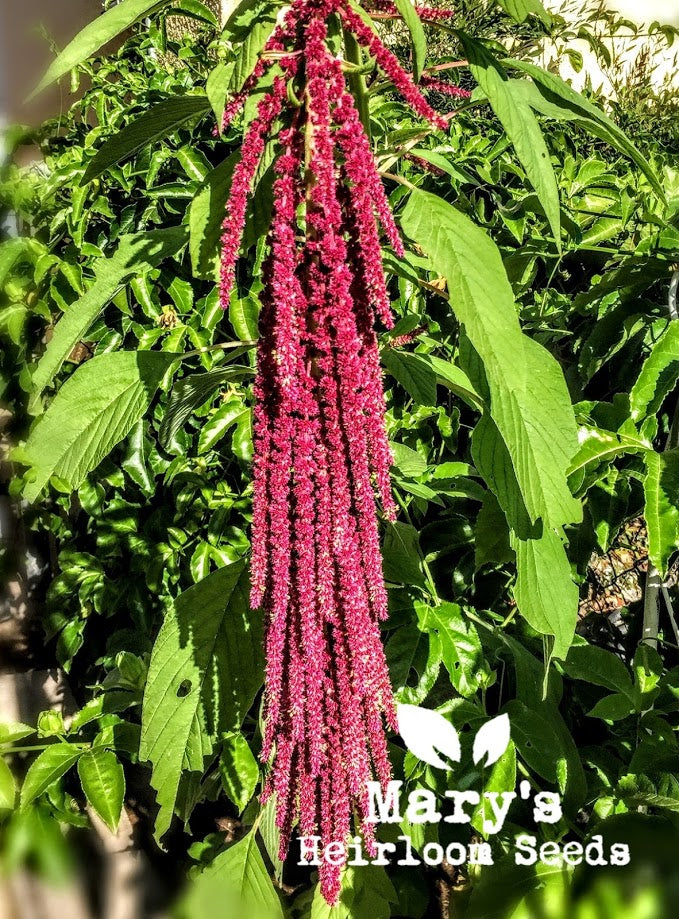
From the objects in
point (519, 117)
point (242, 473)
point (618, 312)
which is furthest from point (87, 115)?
point (519, 117)

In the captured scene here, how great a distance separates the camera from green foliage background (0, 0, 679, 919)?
95 centimetres

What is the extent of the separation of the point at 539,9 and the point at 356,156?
1.04 feet

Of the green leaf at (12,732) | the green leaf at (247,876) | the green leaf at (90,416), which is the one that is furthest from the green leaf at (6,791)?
the green leaf at (90,416)

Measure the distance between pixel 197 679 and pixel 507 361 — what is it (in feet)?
2.29

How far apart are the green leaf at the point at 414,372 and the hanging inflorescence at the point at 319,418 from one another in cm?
31

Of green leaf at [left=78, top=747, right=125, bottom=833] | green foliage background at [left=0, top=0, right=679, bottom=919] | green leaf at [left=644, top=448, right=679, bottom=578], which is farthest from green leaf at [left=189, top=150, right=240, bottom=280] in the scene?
green leaf at [left=78, top=747, right=125, bottom=833]

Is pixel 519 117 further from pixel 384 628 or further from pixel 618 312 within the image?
pixel 384 628

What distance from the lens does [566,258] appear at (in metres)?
2.09

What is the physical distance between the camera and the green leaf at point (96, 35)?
2.73 feet

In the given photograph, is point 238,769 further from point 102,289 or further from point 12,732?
point 102,289

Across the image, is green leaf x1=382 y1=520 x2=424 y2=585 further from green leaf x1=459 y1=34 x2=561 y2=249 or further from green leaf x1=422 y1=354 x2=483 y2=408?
green leaf x1=459 y1=34 x2=561 y2=249

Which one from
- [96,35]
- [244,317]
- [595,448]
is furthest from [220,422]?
[96,35]

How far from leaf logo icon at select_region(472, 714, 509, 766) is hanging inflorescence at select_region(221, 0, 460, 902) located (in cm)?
30

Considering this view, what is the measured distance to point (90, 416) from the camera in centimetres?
110
